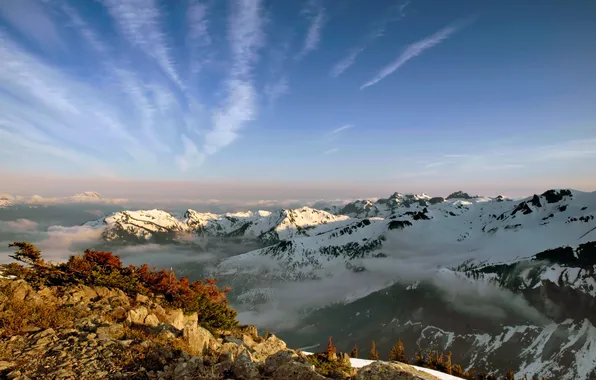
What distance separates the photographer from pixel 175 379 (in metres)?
11.6

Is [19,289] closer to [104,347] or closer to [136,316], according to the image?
[136,316]

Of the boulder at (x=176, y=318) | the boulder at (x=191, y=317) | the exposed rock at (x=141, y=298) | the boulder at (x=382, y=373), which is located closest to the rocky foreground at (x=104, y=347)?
the boulder at (x=382, y=373)

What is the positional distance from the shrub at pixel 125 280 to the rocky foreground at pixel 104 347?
1366 mm

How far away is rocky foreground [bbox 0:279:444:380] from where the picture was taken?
11812 millimetres

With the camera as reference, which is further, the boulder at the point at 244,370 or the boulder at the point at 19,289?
the boulder at the point at 19,289

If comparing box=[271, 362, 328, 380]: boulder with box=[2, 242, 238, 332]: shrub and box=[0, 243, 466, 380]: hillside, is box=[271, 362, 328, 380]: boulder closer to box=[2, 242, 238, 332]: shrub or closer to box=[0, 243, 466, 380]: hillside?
box=[0, 243, 466, 380]: hillside

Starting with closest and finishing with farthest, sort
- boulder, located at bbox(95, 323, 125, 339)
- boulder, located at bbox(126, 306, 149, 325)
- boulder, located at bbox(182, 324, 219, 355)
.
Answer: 1. boulder, located at bbox(95, 323, 125, 339)
2. boulder, located at bbox(182, 324, 219, 355)
3. boulder, located at bbox(126, 306, 149, 325)

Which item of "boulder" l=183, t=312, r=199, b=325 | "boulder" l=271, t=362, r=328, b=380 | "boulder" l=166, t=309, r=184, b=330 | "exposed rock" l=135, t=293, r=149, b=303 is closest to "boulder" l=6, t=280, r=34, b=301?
"exposed rock" l=135, t=293, r=149, b=303

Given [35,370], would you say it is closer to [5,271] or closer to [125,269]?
[5,271]

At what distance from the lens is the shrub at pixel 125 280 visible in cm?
2048

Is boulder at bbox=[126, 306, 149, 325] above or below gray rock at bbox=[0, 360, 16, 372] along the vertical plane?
below

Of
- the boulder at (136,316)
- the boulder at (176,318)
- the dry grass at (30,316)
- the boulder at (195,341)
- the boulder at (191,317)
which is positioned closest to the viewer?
the dry grass at (30,316)

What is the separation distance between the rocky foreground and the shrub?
1366 millimetres

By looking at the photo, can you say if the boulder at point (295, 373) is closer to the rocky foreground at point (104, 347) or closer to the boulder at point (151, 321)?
the rocky foreground at point (104, 347)
